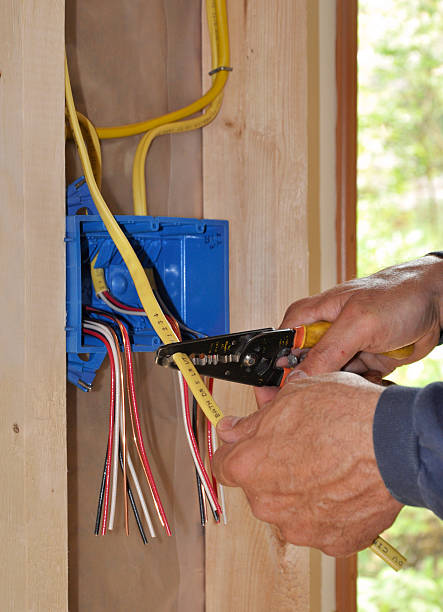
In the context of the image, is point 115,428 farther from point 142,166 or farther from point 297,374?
point 142,166

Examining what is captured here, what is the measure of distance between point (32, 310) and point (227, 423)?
223 mm

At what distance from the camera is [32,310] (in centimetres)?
63

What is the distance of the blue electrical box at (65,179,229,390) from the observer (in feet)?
2.21

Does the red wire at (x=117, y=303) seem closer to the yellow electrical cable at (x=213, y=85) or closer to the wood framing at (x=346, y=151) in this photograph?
the yellow electrical cable at (x=213, y=85)

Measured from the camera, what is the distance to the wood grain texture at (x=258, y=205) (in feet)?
2.86

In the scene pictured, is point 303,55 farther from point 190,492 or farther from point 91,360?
point 190,492

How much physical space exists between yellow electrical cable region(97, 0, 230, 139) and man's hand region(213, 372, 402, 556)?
14.9 inches

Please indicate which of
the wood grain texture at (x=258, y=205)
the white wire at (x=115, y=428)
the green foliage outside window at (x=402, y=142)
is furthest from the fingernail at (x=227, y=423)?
the green foliage outside window at (x=402, y=142)

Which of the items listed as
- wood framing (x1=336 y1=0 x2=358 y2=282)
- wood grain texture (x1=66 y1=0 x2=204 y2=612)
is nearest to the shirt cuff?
wood grain texture (x1=66 y1=0 x2=204 y2=612)


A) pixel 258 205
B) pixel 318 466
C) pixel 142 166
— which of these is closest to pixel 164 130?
pixel 142 166

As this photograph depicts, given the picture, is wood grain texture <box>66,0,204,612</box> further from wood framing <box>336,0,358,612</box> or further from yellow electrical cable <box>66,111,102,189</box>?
wood framing <box>336,0,358,612</box>

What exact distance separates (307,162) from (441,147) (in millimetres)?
2426

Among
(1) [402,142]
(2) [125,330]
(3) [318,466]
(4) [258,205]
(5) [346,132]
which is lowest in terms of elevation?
(3) [318,466]

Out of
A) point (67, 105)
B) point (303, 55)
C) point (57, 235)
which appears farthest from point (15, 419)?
point (303, 55)
